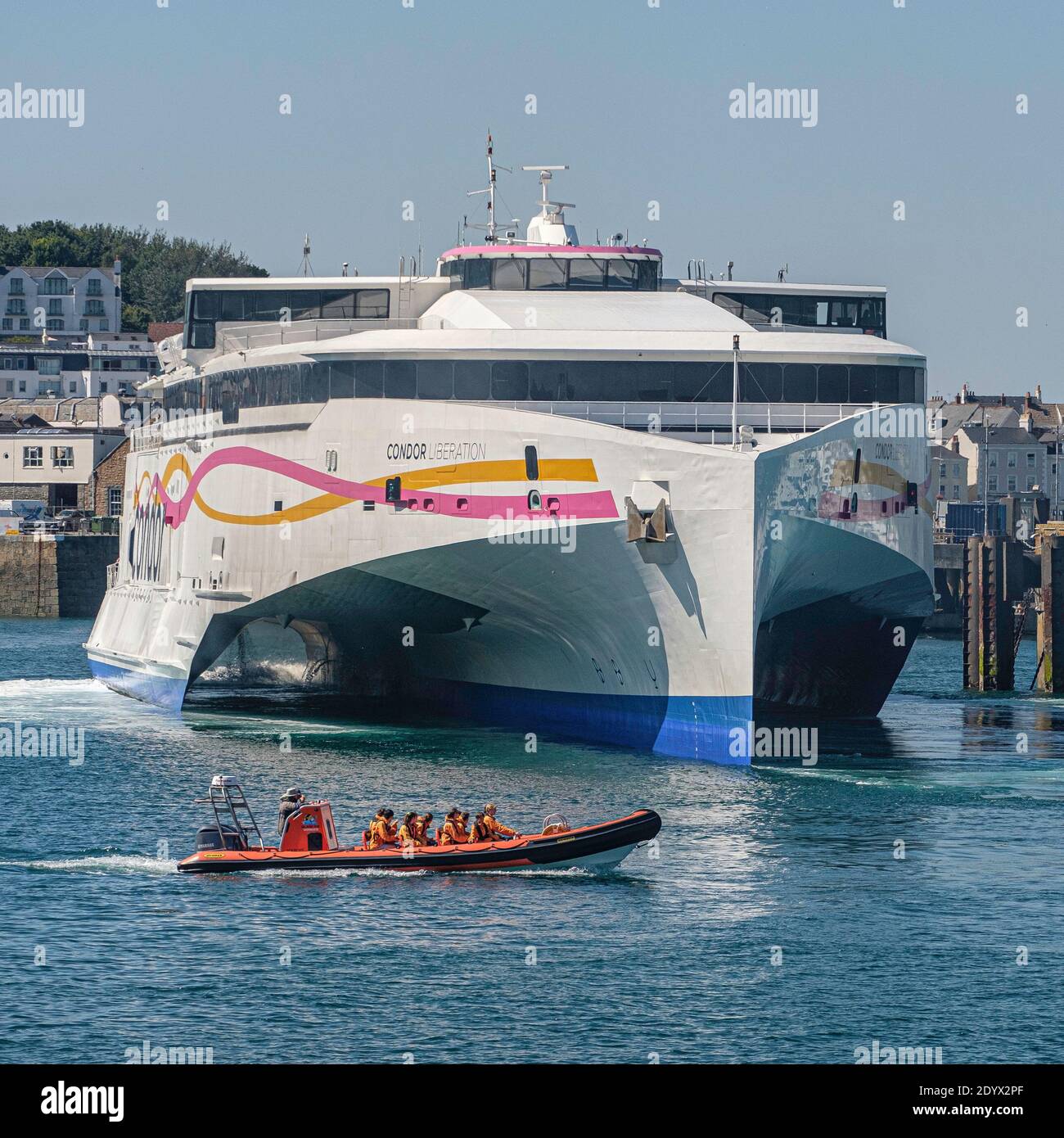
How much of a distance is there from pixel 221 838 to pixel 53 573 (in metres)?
86.3

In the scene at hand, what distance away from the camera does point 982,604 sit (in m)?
69.0

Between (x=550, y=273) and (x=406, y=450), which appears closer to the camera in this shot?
(x=406, y=450)

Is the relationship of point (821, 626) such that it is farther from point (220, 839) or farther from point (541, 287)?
point (220, 839)

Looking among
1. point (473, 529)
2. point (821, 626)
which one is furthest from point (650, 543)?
point (821, 626)

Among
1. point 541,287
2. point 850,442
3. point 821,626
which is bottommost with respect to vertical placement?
point 821,626

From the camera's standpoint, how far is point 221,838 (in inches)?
1405

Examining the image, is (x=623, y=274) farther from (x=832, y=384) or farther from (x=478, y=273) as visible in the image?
(x=832, y=384)

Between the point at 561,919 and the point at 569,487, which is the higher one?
the point at 569,487

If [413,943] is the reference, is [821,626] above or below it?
above

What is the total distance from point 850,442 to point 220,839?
16434mm
